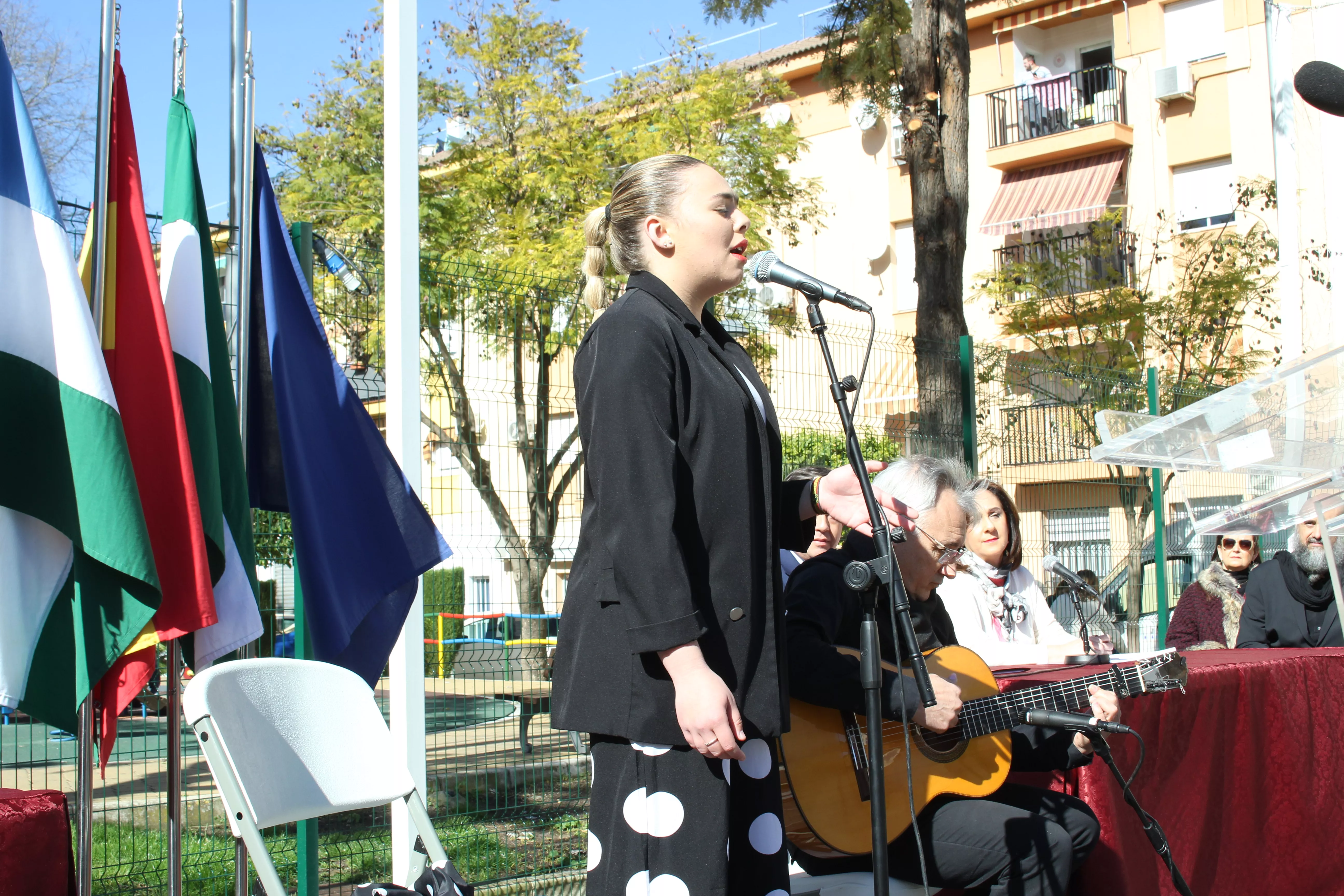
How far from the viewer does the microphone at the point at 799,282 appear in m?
2.71

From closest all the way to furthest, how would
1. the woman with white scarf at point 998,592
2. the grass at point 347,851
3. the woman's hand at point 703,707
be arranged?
the woman's hand at point 703,707 < the grass at point 347,851 < the woman with white scarf at point 998,592

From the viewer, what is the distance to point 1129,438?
4.12 metres

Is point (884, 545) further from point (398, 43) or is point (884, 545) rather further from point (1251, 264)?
point (1251, 264)

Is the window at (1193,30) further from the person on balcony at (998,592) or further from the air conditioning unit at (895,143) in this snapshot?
the person on balcony at (998,592)

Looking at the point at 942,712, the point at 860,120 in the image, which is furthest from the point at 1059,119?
the point at 942,712

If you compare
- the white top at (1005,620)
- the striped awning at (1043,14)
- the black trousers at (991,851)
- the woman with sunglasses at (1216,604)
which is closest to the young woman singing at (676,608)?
the black trousers at (991,851)

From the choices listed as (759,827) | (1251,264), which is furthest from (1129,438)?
(1251,264)

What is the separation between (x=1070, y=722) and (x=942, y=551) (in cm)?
86

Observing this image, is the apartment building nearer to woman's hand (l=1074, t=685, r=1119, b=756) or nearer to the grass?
the grass

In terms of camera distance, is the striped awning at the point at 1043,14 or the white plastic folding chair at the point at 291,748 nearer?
the white plastic folding chair at the point at 291,748

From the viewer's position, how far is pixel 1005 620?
486cm

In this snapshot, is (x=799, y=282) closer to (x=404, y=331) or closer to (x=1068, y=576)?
(x=404, y=331)

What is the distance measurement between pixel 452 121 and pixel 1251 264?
33.3 ft

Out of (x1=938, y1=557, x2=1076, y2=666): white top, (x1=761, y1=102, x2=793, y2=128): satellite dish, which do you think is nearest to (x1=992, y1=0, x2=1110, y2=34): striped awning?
(x1=761, y1=102, x2=793, y2=128): satellite dish
